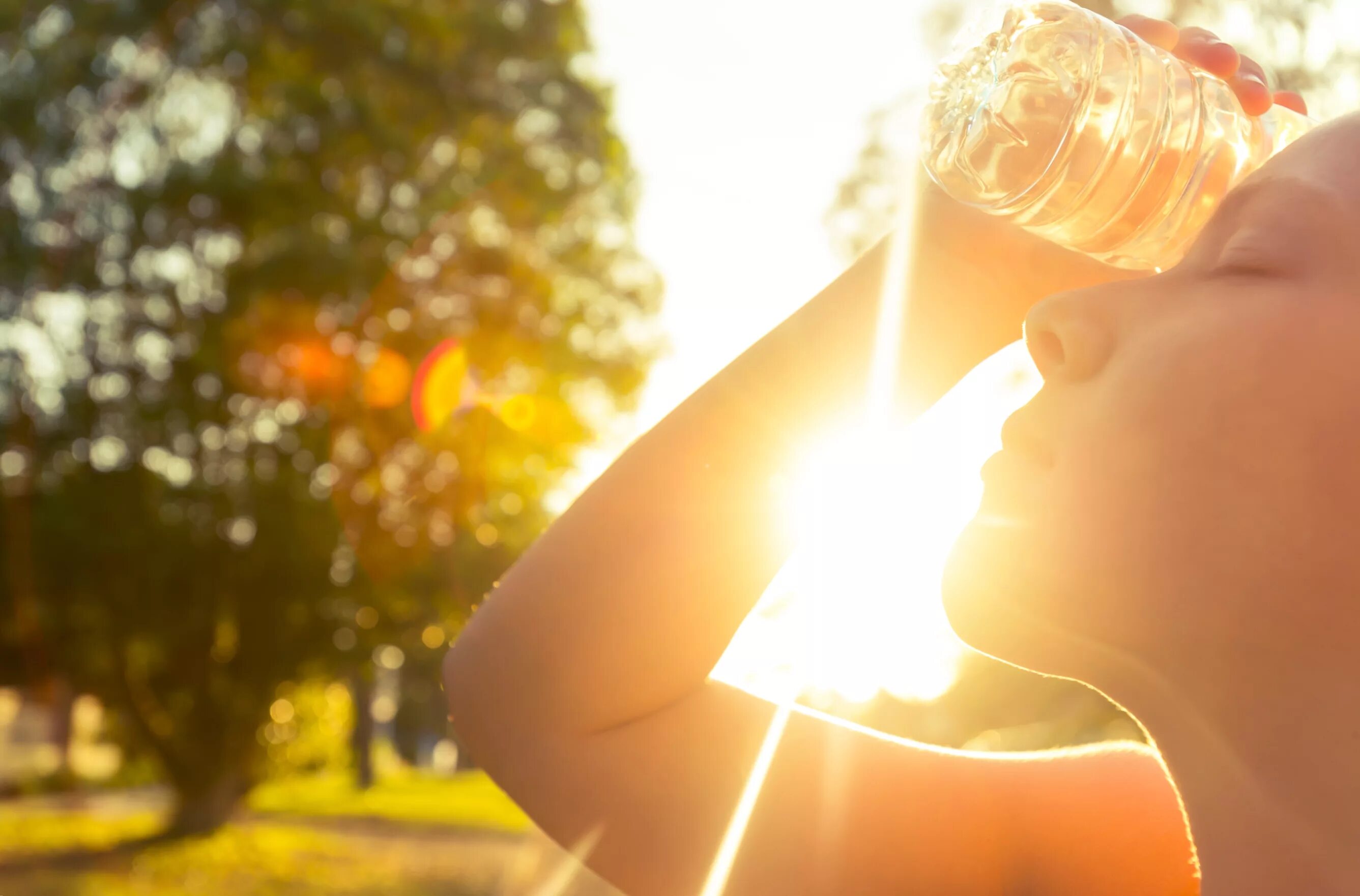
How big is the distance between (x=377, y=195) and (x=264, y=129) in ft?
4.72

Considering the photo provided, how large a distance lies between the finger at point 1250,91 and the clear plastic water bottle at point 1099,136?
65mm

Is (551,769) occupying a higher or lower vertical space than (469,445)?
lower

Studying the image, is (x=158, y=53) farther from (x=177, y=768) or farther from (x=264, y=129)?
(x=177, y=768)

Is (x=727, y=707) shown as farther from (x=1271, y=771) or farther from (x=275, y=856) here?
(x=275, y=856)

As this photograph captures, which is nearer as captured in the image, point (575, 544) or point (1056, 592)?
point (1056, 592)

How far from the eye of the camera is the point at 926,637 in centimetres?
352

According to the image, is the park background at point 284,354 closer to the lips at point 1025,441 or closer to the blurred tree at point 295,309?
the blurred tree at point 295,309

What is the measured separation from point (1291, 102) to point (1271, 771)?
1081 millimetres

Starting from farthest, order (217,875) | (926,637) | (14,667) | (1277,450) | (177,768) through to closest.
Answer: (14,667) → (177,768) → (217,875) → (926,637) → (1277,450)

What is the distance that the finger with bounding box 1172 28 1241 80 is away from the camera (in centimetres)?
151

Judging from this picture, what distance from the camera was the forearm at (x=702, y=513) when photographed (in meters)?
1.48

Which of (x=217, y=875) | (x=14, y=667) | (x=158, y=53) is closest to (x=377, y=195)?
(x=158, y=53)

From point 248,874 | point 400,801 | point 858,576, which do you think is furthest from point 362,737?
point 858,576

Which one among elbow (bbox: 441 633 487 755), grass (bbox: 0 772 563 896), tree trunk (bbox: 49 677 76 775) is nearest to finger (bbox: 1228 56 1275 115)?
elbow (bbox: 441 633 487 755)
